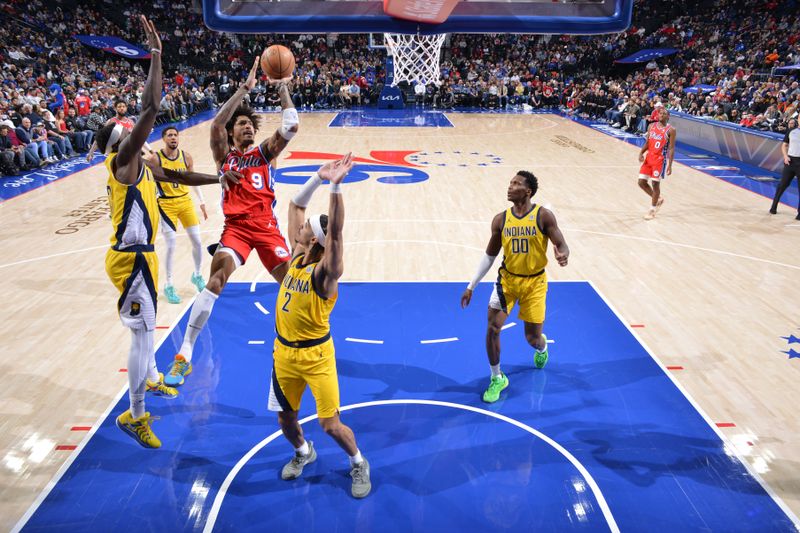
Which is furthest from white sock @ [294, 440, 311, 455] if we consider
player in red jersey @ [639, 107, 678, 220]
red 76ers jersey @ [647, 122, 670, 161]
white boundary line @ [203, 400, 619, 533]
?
red 76ers jersey @ [647, 122, 670, 161]

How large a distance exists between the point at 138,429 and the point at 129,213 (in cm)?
139

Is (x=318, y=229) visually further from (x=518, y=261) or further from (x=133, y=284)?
(x=518, y=261)

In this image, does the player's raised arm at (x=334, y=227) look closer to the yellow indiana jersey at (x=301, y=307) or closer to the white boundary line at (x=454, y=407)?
the yellow indiana jersey at (x=301, y=307)

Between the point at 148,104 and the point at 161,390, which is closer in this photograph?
the point at 148,104

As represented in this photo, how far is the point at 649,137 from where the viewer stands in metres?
9.46

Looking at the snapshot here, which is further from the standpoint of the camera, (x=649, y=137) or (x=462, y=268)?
(x=649, y=137)

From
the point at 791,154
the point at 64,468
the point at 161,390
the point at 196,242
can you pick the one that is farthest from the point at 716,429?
the point at 791,154

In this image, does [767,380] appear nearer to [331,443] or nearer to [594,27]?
[331,443]

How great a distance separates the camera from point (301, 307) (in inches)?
129

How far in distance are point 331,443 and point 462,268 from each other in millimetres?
3657

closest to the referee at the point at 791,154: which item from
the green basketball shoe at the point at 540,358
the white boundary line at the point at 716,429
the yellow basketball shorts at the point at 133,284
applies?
the white boundary line at the point at 716,429

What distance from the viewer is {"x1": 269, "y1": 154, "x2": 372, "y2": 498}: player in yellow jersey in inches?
123

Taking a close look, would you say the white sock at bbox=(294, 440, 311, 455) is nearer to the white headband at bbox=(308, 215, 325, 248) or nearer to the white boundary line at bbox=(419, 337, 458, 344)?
the white headband at bbox=(308, 215, 325, 248)

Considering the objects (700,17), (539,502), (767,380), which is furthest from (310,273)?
(700,17)
